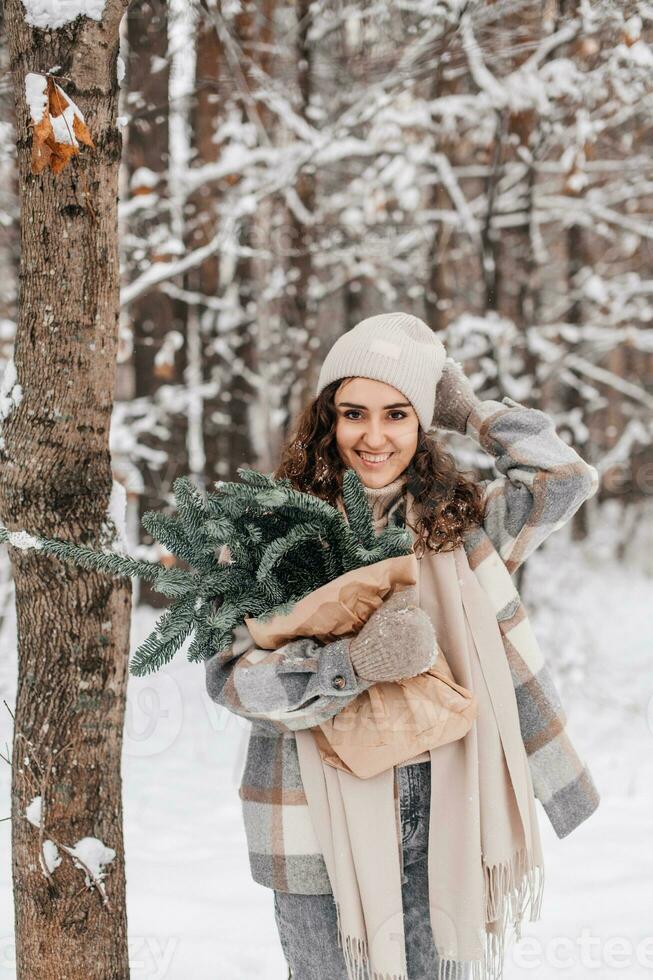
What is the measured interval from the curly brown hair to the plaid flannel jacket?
7 cm

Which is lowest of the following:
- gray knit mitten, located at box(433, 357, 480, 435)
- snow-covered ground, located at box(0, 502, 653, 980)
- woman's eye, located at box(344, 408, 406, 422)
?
snow-covered ground, located at box(0, 502, 653, 980)

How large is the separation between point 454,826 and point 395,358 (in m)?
1.05

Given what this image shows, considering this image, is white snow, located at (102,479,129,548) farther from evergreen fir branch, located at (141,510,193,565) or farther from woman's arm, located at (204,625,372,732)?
woman's arm, located at (204,625,372,732)

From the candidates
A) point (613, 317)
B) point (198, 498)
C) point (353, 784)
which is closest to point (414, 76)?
point (613, 317)

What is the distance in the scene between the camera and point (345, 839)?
1730 mm

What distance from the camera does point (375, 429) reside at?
1.90 m

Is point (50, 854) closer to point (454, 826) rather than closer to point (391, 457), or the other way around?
point (454, 826)

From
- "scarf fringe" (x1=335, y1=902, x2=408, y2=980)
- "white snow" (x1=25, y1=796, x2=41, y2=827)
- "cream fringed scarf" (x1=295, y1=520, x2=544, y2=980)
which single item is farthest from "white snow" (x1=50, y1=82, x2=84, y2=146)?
"scarf fringe" (x1=335, y1=902, x2=408, y2=980)

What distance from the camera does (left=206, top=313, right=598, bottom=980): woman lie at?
1698mm

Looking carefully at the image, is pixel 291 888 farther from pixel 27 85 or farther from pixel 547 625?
pixel 547 625

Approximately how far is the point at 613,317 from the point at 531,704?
20.0ft

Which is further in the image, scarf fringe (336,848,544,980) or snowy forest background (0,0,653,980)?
snowy forest background (0,0,653,980)

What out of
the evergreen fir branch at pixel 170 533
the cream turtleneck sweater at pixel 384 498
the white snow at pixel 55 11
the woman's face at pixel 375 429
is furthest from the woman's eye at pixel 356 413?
the white snow at pixel 55 11

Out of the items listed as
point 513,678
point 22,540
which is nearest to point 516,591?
point 513,678
